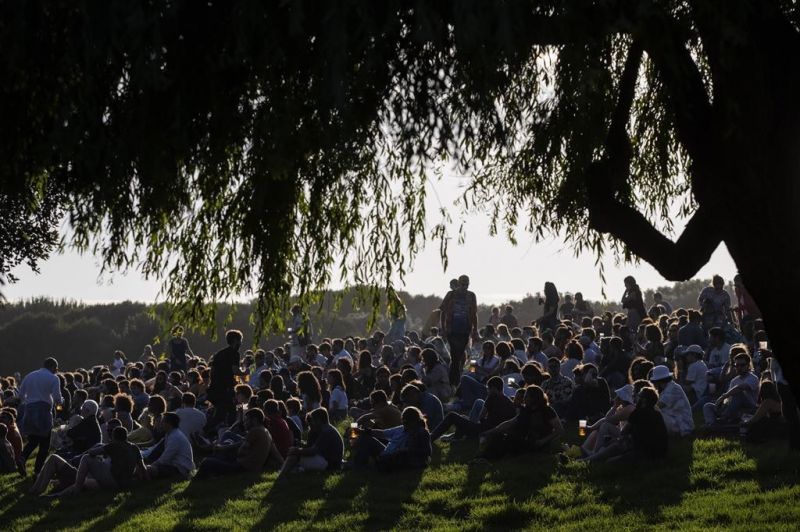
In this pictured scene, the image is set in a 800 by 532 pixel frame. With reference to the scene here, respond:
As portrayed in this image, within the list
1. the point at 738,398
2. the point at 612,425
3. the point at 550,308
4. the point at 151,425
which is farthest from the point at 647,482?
the point at 550,308

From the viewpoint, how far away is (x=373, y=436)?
16578 millimetres

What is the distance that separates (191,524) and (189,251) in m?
6.09

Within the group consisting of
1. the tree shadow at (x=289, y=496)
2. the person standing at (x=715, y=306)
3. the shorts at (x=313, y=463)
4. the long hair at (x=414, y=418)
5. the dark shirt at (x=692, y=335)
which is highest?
the person standing at (x=715, y=306)

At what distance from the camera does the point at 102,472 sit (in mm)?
17359

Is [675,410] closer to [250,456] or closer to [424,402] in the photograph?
[424,402]

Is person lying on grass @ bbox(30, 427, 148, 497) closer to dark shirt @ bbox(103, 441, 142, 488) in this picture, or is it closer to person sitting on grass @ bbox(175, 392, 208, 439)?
dark shirt @ bbox(103, 441, 142, 488)

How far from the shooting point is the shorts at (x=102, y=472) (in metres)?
17.3

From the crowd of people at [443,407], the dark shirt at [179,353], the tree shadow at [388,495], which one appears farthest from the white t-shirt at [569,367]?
the dark shirt at [179,353]

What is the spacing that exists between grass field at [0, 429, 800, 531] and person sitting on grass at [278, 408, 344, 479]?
0.80 ft

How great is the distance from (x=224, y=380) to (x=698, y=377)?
776cm

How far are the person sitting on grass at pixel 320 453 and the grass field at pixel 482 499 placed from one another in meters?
0.24

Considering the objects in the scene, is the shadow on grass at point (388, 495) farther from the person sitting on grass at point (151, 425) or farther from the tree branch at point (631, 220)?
the tree branch at point (631, 220)

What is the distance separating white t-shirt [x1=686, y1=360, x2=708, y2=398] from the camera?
59.8 ft

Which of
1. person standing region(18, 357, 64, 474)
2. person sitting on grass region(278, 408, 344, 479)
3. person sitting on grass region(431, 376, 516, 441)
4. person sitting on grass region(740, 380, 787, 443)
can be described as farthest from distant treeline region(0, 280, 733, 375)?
person sitting on grass region(740, 380, 787, 443)
